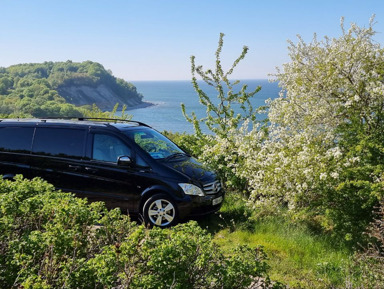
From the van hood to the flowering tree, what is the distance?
629 millimetres

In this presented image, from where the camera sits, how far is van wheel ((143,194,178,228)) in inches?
268

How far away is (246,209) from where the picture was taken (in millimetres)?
7383

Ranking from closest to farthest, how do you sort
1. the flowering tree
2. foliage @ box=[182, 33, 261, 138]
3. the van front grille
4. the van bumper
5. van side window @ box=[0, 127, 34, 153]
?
1. the flowering tree
2. the van bumper
3. the van front grille
4. van side window @ box=[0, 127, 34, 153]
5. foliage @ box=[182, 33, 261, 138]

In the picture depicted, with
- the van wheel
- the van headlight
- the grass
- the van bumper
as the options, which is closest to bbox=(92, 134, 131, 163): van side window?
the van wheel

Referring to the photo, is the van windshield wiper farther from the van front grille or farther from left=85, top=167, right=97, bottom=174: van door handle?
left=85, top=167, right=97, bottom=174: van door handle

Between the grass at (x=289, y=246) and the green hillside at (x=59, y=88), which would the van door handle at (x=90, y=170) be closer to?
the grass at (x=289, y=246)

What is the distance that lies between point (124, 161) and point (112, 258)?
376 centimetres

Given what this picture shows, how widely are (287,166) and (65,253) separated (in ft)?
12.3

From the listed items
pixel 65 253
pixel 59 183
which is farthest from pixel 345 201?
pixel 59 183

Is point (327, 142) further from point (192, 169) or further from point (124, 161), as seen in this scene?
point (124, 161)

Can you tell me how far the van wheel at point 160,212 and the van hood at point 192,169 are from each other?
559mm

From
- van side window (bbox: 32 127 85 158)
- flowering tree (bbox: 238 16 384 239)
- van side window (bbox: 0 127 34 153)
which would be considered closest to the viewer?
flowering tree (bbox: 238 16 384 239)

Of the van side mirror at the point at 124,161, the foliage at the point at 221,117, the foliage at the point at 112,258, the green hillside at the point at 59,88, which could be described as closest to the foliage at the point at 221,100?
the foliage at the point at 221,117

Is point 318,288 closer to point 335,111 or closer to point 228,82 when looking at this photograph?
point 335,111
